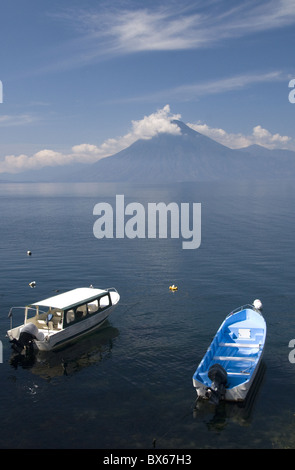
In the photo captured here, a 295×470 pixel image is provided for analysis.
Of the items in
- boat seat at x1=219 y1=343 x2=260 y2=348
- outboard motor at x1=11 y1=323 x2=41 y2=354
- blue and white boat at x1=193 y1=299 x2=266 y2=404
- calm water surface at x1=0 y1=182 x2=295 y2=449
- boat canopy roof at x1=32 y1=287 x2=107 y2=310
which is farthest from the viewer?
boat canopy roof at x1=32 y1=287 x2=107 y2=310

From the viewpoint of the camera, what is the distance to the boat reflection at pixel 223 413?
85.5ft

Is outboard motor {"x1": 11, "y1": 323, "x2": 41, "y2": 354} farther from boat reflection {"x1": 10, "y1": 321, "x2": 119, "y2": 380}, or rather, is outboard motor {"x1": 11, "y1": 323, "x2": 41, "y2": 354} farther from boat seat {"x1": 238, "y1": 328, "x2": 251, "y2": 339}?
boat seat {"x1": 238, "y1": 328, "x2": 251, "y2": 339}

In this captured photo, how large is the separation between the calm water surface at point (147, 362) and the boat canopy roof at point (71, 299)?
4.20 meters

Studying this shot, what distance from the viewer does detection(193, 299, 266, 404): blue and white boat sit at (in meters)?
27.5

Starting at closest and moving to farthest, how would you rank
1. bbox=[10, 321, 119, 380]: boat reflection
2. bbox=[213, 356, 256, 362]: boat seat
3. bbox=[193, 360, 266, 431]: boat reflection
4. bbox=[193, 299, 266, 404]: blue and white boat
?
bbox=[193, 360, 266, 431]: boat reflection, bbox=[193, 299, 266, 404]: blue and white boat, bbox=[213, 356, 256, 362]: boat seat, bbox=[10, 321, 119, 380]: boat reflection

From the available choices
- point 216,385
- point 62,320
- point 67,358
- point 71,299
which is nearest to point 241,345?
point 216,385

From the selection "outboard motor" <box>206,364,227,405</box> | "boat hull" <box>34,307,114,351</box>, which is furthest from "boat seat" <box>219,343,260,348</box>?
"boat hull" <box>34,307,114,351</box>

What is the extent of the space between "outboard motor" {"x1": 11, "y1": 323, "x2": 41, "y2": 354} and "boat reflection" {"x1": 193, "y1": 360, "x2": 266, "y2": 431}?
1610 cm

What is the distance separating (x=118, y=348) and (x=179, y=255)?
4364cm

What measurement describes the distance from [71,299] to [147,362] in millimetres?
10629

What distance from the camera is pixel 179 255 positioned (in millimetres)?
79688
